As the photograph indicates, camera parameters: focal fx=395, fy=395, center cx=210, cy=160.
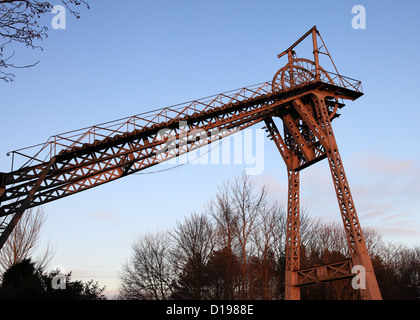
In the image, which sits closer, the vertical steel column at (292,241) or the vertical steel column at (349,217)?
the vertical steel column at (349,217)

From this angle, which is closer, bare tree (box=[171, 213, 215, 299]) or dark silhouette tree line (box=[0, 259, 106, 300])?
dark silhouette tree line (box=[0, 259, 106, 300])

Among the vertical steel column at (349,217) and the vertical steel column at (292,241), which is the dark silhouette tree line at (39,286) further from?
the vertical steel column at (349,217)

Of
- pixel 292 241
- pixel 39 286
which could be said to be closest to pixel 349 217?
pixel 292 241

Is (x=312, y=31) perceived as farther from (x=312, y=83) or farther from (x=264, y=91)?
(x=264, y=91)

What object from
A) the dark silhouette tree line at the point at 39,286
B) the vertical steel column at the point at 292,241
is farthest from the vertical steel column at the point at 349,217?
the dark silhouette tree line at the point at 39,286

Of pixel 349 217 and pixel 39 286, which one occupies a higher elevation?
pixel 349 217

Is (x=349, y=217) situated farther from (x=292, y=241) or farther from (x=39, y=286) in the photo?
(x=39, y=286)

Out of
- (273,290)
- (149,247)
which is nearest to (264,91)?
(273,290)

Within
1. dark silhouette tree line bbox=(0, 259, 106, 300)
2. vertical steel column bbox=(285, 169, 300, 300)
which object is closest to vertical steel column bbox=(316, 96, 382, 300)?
vertical steel column bbox=(285, 169, 300, 300)

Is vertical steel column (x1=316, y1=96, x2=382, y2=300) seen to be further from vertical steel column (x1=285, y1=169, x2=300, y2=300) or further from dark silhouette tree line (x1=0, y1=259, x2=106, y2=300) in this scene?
dark silhouette tree line (x1=0, y1=259, x2=106, y2=300)

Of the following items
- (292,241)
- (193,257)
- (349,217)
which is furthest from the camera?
(193,257)

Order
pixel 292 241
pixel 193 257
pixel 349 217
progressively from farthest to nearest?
1. pixel 193 257
2. pixel 292 241
3. pixel 349 217

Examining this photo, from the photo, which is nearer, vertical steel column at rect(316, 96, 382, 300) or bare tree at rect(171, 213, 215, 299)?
vertical steel column at rect(316, 96, 382, 300)

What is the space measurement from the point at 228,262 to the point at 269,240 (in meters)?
5.73
